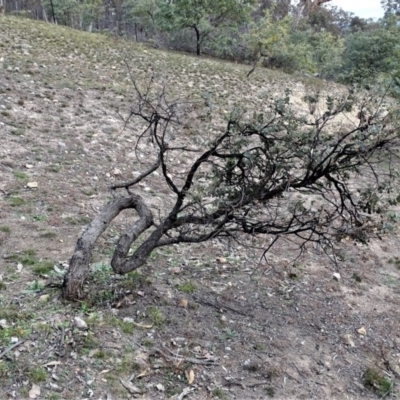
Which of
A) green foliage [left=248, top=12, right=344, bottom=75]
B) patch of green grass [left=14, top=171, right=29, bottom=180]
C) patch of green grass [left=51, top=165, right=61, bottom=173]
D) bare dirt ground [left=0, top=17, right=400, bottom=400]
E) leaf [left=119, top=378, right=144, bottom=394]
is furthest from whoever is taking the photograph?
green foliage [left=248, top=12, right=344, bottom=75]

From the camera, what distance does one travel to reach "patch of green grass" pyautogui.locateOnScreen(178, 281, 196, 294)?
2928 millimetres

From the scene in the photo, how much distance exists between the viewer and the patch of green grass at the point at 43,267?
9.18 feet

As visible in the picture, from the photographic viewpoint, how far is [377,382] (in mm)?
2430

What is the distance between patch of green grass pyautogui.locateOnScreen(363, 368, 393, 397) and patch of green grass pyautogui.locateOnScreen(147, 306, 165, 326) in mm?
1249

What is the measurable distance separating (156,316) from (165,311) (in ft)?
0.35

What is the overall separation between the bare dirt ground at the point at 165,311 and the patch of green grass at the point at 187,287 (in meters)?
0.01

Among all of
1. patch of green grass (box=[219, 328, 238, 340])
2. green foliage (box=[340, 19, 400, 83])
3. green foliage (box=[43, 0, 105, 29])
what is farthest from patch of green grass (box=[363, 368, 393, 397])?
green foliage (box=[43, 0, 105, 29])

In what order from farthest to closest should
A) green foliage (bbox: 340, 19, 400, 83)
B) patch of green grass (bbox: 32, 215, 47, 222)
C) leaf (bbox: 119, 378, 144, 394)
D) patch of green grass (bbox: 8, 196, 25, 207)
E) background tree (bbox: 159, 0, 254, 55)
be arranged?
green foliage (bbox: 340, 19, 400, 83)
background tree (bbox: 159, 0, 254, 55)
patch of green grass (bbox: 8, 196, 25, 207)
patch of green grass (bbox: 32, 215, 47, 222)
leaf (bbox: 119, 378, 144, 394)

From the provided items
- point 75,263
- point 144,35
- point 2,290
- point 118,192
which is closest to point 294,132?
point 75,263

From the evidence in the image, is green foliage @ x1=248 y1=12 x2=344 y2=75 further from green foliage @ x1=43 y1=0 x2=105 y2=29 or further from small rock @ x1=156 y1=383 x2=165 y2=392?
small rock @ x1=156 y1=383 x2=165 y2=392

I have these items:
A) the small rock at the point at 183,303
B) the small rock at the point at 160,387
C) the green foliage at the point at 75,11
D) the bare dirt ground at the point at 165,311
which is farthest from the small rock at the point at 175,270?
the green foliage at the point at 75,11

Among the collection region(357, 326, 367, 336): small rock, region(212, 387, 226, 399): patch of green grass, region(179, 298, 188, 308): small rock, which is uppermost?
region(179, 298, 188, 308): small rock

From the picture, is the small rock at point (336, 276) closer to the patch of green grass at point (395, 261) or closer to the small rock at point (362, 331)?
the small rock at point (362, 331)

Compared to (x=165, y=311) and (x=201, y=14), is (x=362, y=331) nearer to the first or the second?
(x=165, y=311)
